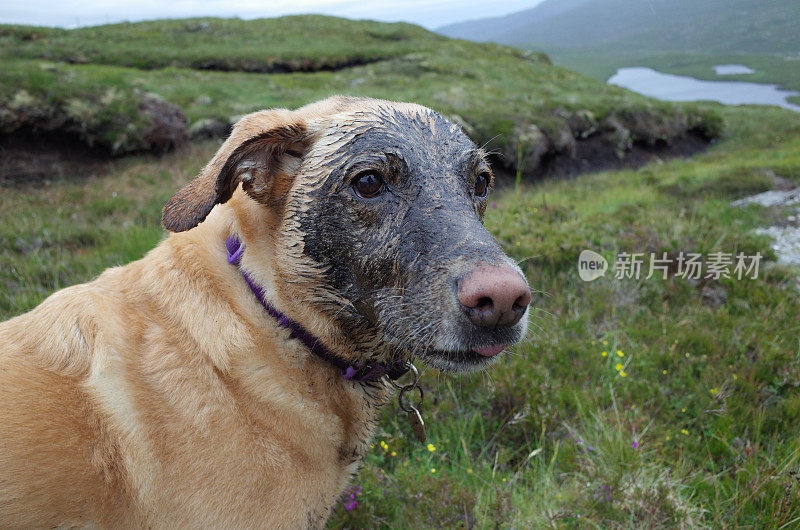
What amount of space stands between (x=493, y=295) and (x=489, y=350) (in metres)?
0.42

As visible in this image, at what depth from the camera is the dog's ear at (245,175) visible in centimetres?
232

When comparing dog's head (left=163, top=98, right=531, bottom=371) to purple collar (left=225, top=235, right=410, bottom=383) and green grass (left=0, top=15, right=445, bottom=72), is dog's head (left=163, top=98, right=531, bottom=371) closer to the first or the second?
purple collar (left=225, top=235, right=410, bottom=383)

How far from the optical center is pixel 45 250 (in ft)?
20.9

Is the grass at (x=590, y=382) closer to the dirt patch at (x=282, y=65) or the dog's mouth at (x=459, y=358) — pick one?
the dog's mouth at (x=459, y=358)

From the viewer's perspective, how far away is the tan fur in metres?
2.09

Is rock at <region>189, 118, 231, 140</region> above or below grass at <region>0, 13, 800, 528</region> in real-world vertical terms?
above

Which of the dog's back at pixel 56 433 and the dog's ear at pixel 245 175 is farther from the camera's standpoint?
the dog's ear at pixel 245 175

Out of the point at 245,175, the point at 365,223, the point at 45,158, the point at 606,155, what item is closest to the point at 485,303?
the point at 365,223

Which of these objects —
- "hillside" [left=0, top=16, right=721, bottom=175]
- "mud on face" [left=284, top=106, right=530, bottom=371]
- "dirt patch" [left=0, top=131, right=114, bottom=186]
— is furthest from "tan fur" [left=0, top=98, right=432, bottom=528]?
"hillside" [left=0, top=16, right=721, bottom=175]

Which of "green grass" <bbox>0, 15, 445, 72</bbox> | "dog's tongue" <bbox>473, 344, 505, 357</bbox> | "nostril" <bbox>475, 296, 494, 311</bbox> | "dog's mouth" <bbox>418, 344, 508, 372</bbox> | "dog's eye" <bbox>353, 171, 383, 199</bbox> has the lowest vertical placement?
"dog's mouth" <bbox>418, 344, 508, 372</bbox>

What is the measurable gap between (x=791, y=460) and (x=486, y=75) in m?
29.2

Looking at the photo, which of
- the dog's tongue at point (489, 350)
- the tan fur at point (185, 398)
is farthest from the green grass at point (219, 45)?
the dog's tongue at point (489, 350)

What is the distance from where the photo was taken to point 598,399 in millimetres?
4223

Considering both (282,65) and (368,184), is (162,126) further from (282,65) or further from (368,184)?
(282,65)
